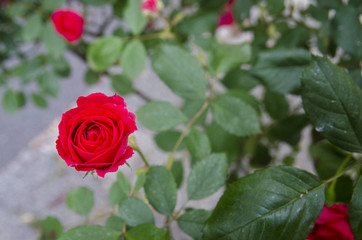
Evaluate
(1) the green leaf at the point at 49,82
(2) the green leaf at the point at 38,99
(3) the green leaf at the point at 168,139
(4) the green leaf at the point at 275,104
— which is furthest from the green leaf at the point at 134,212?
(2) the green leaf at the point at 38,99

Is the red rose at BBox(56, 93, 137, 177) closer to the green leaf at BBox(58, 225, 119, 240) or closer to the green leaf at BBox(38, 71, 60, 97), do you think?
Answer: the green leaf at BBox(58, 225, 119, 240)

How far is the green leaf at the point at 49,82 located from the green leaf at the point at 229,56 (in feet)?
2.38

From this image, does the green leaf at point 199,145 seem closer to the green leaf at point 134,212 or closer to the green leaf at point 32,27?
the green leaf at point 134,212

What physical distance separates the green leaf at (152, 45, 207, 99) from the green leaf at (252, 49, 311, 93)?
128mm

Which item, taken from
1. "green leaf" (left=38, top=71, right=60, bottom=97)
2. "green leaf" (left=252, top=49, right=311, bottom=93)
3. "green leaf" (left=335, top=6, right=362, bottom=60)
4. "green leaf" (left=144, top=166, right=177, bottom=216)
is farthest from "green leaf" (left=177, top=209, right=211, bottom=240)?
"green leaf" (left=38, top=71, right=60, bottom=97)

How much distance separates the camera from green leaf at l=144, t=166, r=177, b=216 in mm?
477

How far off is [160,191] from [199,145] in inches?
5.0

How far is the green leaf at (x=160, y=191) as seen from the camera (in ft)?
1.56

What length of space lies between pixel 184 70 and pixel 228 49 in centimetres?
16

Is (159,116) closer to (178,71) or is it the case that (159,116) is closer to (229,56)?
(178,71)

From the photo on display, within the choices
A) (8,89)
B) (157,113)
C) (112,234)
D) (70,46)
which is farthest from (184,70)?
(8,89)

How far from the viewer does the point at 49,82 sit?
4.00ft

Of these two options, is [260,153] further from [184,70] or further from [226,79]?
[184,70]

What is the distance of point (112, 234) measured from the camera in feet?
1.47
